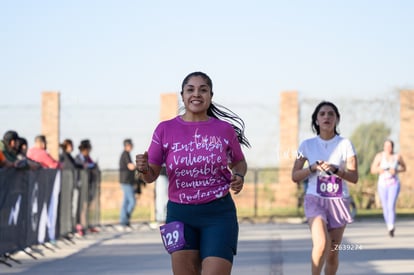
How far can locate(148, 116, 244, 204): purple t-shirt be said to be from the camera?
8531 mm

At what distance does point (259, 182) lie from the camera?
107 ft

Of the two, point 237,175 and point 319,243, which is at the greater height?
point 237,175

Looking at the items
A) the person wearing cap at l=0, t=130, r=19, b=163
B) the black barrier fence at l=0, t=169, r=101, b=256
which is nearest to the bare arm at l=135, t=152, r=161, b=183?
the black barrier fence at l=0, t=169, r=101, b=256

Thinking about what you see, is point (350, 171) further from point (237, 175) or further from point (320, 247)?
point (237, 175)

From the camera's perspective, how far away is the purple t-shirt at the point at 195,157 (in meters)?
8.53

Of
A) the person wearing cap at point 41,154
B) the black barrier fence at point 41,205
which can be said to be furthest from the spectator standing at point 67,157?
the person wearing cap at point 41,154

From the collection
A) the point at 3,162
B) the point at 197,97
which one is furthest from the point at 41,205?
the point at 197,97

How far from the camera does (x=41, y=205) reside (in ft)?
58.8

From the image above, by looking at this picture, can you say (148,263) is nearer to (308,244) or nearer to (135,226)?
(308,244)

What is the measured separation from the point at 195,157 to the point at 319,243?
3.16 m

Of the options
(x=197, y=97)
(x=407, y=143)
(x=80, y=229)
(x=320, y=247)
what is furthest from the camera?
(x=407, y=143)

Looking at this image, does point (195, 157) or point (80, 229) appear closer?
point (195, 157)

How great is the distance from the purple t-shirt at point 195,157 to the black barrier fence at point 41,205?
21.6 ft

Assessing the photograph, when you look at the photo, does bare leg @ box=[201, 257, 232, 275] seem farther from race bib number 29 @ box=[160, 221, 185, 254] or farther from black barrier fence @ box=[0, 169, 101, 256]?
black barrier fence @ box=[0, 169, 101, 256]
